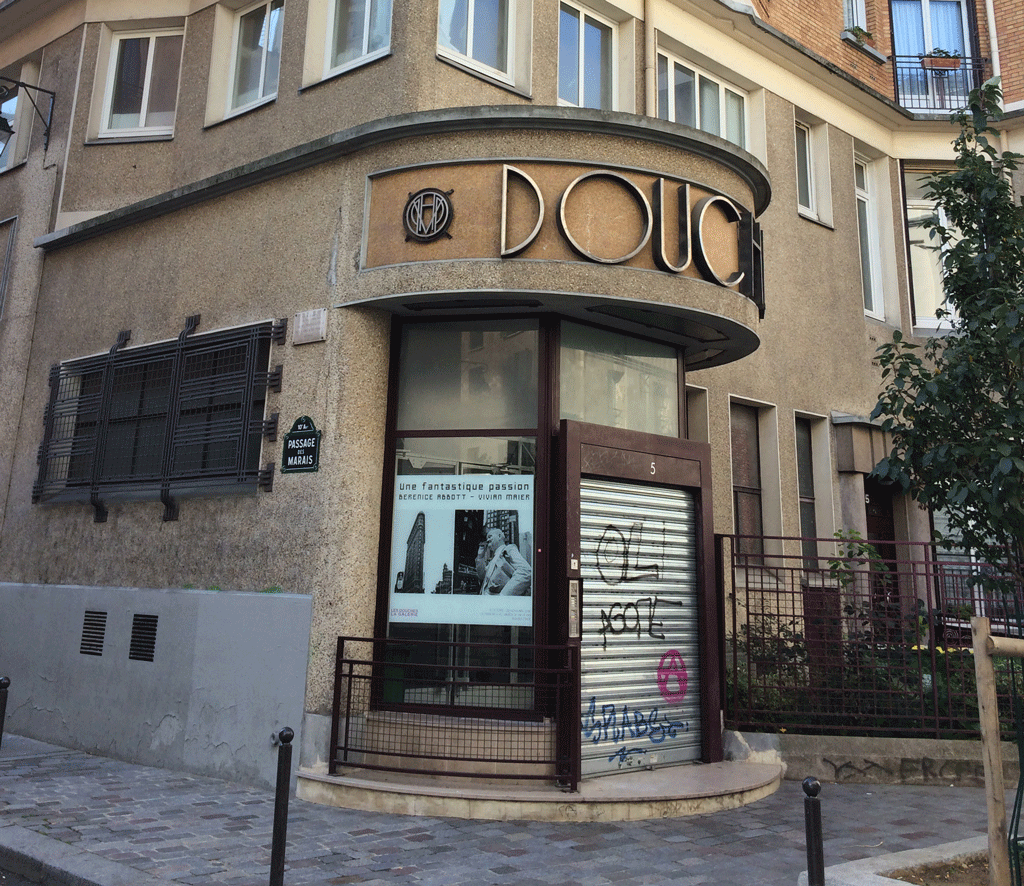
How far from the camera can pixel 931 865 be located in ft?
17.3

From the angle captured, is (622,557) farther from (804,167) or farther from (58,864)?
(804,167)

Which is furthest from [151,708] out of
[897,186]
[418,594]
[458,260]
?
[897,186]

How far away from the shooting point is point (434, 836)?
20.4ft

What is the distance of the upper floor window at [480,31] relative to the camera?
8.91 m

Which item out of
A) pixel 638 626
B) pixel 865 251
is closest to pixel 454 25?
pixel 638 626

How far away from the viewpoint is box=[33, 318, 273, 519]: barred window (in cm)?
852

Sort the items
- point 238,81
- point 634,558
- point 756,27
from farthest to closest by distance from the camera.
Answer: point 756,27 < point 238,81 < point 634,558

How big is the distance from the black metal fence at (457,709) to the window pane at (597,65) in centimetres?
650

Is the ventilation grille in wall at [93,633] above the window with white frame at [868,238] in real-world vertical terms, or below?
below

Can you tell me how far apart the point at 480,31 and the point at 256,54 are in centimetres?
286

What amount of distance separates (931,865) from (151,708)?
6693 millimetres

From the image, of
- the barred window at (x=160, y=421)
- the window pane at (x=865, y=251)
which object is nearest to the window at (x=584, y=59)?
the barred window at (x=160, y=421)

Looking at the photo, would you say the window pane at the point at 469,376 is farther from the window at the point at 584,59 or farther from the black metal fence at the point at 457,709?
the window at the point at 584,59

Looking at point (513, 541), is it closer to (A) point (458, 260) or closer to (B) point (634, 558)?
(B) point (634, 558)
